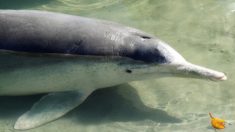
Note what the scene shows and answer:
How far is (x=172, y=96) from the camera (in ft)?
17.6

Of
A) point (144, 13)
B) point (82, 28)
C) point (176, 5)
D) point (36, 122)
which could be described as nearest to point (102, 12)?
point (144, 13)

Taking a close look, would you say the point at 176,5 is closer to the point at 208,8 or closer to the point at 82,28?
the point at 208,8

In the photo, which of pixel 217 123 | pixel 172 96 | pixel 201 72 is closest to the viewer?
pixel 217 123

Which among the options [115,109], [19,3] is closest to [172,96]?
[115,109]

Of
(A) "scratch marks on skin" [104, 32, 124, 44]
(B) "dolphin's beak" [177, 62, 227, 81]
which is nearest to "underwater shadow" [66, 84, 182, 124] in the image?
(B) "dolphin's beak" [177, 62, 227, 81]

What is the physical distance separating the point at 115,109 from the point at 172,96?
1.99 feet

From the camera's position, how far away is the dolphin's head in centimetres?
503

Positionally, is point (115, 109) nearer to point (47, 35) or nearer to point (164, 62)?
point (164, 62)

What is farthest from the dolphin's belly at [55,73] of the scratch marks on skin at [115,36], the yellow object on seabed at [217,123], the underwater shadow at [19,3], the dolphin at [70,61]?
the underwater shadow at [19,3]

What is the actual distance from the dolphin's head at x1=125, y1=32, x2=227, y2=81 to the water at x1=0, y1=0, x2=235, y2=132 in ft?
1.17

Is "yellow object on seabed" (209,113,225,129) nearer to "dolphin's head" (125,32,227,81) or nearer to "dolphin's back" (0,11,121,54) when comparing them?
"dolphin's head" (125,32,227,81)

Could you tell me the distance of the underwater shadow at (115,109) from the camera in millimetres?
5062

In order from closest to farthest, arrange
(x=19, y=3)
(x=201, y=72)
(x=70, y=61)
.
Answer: (x=201, y=72)
(x=70, y=61)
(x=19, y=3)

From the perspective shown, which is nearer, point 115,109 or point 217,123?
point 217,123
